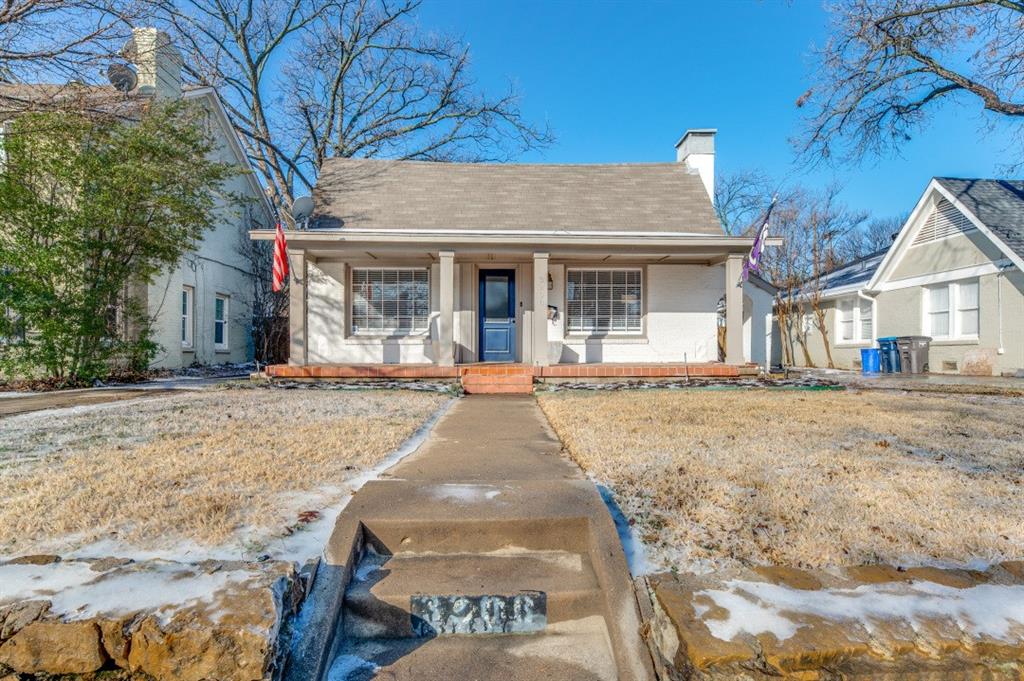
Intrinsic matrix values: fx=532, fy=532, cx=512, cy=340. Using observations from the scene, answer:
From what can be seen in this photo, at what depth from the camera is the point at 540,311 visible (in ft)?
31.8

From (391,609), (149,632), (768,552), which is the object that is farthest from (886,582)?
(149,632)

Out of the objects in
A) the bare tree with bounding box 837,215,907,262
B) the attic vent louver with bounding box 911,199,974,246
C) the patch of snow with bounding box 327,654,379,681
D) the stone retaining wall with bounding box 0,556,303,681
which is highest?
the bare tree with bounding box 837,215,907,262

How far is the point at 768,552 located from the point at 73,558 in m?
2.79

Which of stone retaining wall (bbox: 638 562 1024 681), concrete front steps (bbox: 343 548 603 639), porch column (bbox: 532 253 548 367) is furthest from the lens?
porch column (bbox: 532 253 548 367)

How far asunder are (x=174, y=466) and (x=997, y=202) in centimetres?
1659

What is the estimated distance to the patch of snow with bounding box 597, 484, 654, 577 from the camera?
2.17m

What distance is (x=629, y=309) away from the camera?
11.3 metres

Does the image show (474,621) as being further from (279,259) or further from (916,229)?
(916,229)

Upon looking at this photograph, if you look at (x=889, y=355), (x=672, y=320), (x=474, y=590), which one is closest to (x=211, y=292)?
(x=672, y=320)

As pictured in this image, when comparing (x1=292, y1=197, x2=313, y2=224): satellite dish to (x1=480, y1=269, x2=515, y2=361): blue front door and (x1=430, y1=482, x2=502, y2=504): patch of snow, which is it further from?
(x1=430, y1=482, x2=502, y2=504): patch of snow

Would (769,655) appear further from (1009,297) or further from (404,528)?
(1009,297)

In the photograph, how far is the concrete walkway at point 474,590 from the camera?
6.21 ft

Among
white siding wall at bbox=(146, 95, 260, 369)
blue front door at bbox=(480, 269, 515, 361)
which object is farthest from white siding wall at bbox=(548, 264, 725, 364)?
white siding wall at bbox=(146, 95, 260, 369)

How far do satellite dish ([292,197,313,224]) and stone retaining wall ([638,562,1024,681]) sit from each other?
976cm
